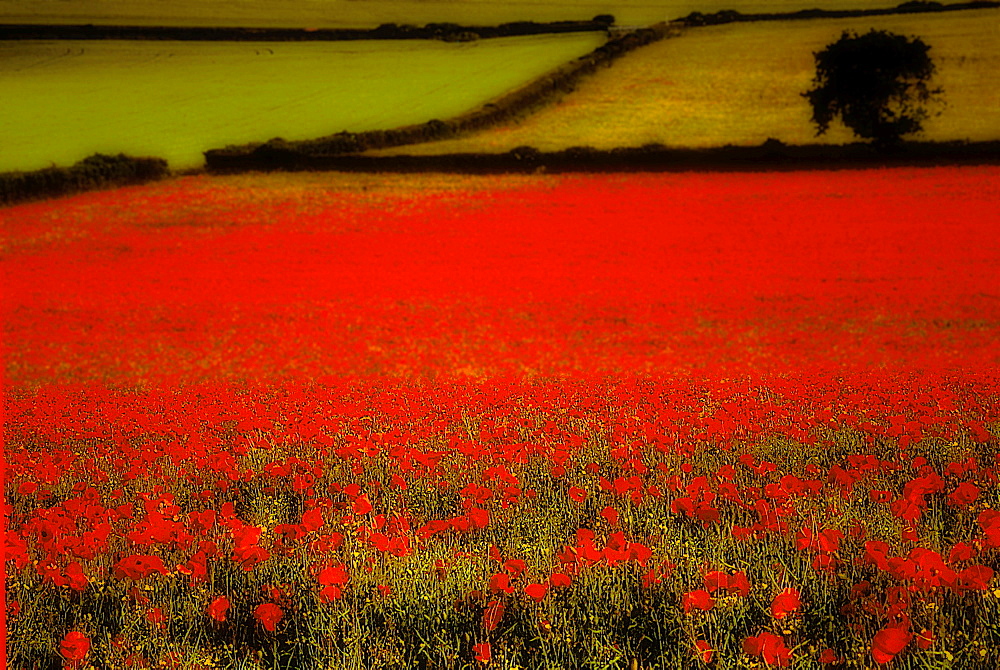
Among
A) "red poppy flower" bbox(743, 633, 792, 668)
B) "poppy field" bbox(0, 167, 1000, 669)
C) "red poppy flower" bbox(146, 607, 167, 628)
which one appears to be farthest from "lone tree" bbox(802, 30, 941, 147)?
"red poppy flower" bbox(146, 607, 167, 628)

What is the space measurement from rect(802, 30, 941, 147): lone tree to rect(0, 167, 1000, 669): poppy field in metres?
1.60

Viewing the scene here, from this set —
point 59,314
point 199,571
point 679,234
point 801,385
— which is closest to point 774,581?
point 199,571

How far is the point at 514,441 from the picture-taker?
3938 mm

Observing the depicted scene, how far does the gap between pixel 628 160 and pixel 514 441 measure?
36.8 ft

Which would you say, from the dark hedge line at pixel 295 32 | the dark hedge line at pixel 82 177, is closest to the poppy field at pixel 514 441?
the dark hedge line at pixel 82 177

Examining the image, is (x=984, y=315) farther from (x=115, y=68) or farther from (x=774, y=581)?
(x=115, y=68)

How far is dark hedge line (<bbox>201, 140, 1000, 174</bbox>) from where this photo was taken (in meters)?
12.3

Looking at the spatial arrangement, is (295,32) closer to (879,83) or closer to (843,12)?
(843,12)

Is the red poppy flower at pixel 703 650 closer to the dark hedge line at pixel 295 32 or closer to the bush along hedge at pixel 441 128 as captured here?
the dark hedge line at pixel 295 32

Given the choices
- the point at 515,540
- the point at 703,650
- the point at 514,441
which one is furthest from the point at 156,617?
the point at 514,441

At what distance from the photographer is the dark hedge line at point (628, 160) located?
12.3 metres

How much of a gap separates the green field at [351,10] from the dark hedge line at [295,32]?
8 centimetres

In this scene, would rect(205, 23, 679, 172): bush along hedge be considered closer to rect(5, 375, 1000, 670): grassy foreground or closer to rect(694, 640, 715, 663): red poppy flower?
rect(5, 375, 1000, 670): grassy foreground

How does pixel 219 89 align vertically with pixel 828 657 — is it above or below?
above
